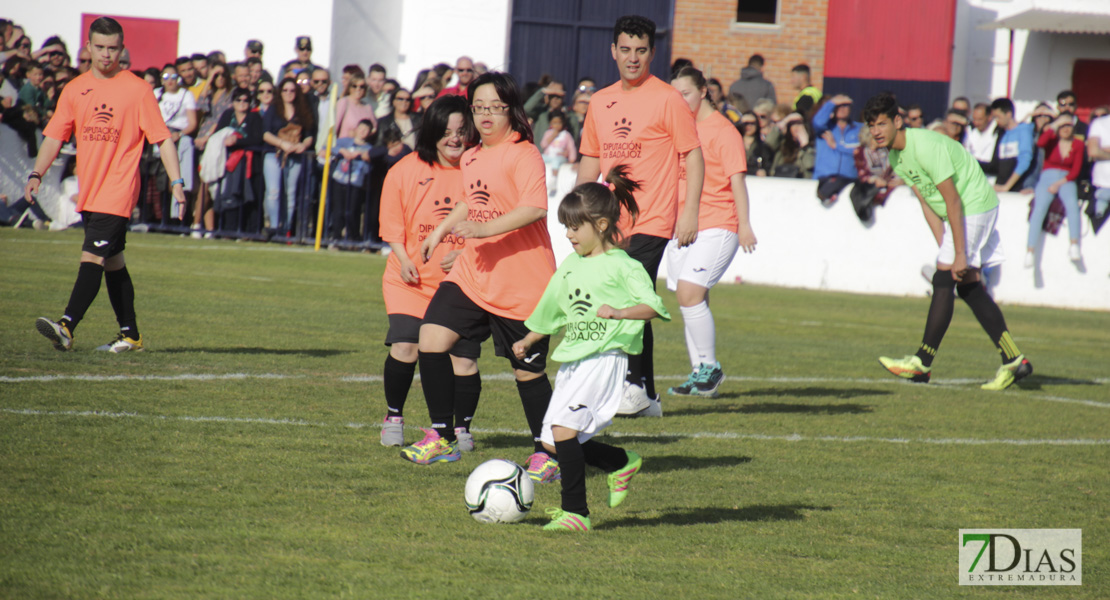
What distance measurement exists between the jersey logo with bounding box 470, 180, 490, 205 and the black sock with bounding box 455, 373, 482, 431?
909mm

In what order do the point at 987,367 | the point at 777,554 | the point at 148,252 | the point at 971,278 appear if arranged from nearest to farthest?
the point at 777,554
the point at 971,278
the point at 987,367
the point at 148,252

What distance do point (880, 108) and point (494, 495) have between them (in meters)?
5.21

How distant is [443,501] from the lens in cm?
511

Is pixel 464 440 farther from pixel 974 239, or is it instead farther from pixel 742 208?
pixel 974 239

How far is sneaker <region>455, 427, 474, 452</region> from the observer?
6.20 m

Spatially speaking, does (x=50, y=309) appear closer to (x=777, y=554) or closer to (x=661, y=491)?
(x=661, y=491)

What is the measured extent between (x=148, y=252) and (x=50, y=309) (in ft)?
18.8

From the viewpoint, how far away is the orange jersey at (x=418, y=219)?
20.8ft

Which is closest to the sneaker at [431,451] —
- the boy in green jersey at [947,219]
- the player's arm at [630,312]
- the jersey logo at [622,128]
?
the player's arm at [630,312]

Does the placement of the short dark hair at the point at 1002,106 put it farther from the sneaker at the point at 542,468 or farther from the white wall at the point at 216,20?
the sneaker at the point at 542,468

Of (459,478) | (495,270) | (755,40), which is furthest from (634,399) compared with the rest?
(755,40)

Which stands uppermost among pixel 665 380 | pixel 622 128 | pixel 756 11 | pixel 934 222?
pixel 756 11

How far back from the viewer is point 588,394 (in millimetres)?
4859

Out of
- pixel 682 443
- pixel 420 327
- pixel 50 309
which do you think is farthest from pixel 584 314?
pixel 50 309
